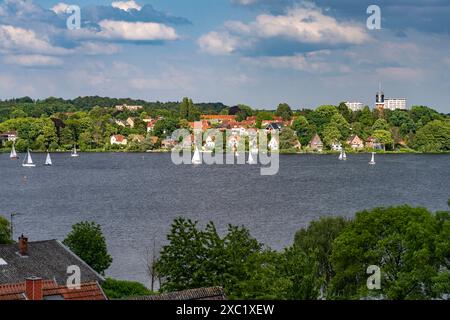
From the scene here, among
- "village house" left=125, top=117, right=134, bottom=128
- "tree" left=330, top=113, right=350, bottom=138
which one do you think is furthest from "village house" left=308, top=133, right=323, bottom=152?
"village house" left=125, top=117, right=134, bottom=128

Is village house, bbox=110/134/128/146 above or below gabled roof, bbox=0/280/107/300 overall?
below

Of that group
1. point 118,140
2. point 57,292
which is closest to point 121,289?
point 57,292

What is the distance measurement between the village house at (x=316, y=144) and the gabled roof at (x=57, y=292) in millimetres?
89510

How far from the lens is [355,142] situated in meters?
102

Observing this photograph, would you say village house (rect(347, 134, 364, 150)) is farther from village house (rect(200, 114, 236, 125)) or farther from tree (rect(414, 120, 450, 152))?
village house (rect(200, 114, 236, 125))

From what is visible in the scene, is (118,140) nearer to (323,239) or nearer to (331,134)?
(331,134)

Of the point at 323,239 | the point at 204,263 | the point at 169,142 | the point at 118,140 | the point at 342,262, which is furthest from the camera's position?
the point at 118,140

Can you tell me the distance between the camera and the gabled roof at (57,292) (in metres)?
10.4

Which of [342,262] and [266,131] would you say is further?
[266,131]

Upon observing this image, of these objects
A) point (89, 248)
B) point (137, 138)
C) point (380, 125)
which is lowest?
point (89, 248)

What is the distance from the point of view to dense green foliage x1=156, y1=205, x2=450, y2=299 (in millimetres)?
12273

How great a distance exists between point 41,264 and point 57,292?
5694mm

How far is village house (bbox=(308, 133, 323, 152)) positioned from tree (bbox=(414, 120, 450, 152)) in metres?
12.9
